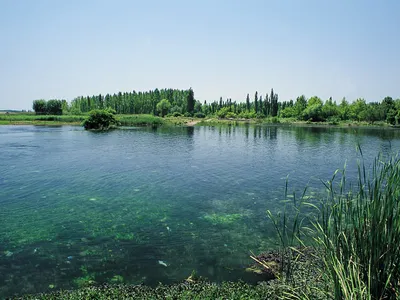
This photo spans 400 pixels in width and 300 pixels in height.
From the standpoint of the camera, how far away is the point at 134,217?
52.8 feet

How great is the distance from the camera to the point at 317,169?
3014 centimetres

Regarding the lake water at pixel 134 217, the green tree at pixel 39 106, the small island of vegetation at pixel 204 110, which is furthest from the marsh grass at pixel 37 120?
the lake water at pixel 134 217

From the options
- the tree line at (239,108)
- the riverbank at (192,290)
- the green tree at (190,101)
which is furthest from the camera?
the green tree at (190,101)

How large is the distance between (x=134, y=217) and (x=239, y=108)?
175 metres

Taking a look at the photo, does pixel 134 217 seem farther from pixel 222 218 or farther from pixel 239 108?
pixel 239 108

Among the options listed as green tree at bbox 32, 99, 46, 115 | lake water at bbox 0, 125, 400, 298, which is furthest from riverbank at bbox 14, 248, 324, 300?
green tree at bbox 32, 99, 46, 115

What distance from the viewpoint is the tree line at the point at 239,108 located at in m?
126

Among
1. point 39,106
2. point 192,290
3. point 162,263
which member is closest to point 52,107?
point 39,106

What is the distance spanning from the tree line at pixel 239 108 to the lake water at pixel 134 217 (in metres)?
117

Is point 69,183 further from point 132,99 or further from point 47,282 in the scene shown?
point 132,99

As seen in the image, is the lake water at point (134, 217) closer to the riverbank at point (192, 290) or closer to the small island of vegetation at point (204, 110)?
the riverbank at point (192, 290)

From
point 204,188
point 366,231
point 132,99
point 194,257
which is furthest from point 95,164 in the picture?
point 132,99

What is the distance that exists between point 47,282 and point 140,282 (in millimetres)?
3480

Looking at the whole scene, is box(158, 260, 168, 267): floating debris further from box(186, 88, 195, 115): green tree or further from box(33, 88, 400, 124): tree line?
box(186, 88, 195, 115): green tree
